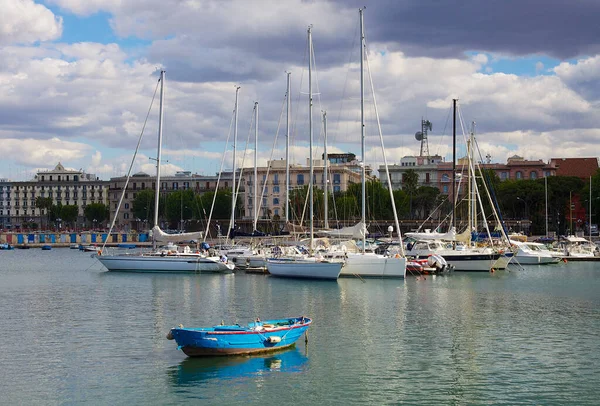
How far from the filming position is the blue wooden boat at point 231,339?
33594 mm

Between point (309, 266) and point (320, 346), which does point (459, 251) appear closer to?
point (309, 266)

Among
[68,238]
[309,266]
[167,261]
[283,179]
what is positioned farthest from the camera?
[68,238]

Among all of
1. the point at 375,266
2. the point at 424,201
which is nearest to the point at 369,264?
the point at 375,266

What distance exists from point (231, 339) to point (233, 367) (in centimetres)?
125

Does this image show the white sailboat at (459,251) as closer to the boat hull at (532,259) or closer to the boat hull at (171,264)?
the boat hull at (532,259)

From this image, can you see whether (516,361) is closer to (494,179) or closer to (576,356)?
(576,356)

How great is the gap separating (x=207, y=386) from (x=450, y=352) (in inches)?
468

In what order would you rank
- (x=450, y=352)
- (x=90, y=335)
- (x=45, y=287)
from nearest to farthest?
(x=450, y=352)
(x=90, y=335)
(x=45, y=287)

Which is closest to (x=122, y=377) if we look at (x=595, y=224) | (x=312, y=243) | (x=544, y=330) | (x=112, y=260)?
(x=544, y=330)

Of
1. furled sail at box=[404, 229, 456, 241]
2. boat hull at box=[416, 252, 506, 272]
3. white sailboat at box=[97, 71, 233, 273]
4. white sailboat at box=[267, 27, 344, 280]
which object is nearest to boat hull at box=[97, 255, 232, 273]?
white sailboat at box=[97, 71, 233, 273]

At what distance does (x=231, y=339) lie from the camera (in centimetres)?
3391

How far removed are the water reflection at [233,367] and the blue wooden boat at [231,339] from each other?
0.34 meters

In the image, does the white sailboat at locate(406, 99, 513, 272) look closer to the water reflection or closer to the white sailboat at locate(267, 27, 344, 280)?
the white sailboat at locate(267, 27, 344, 280)

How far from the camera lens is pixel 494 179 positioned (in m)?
172
